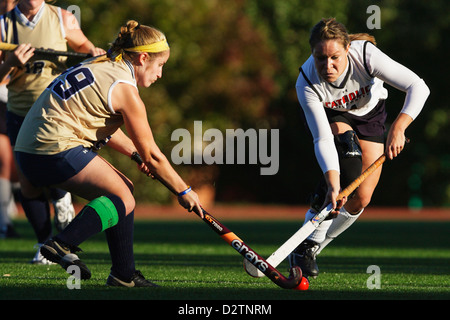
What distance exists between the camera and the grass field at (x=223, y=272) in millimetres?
4398

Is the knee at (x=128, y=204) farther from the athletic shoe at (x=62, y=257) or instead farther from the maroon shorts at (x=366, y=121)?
the maroon shorts at (x=366, y=121)

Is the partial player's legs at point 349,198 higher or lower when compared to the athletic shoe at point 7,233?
higher

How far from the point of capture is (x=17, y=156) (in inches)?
183

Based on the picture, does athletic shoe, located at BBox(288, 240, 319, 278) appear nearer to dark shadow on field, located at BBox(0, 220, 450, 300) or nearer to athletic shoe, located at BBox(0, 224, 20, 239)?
dark shadow on field, located at BBox(0, 220, 450, 300)

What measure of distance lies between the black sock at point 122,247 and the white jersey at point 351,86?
4.42 ft

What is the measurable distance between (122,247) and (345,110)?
195cm

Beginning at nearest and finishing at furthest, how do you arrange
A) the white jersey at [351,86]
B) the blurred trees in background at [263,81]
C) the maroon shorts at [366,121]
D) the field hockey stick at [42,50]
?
the white jersey at [351,86]
the maroon shorts at [366,121]
the field hockey stick at [42,50]
the blurred trees in background at [263,81]

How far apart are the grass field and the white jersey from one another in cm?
98

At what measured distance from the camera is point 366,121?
5879 mm

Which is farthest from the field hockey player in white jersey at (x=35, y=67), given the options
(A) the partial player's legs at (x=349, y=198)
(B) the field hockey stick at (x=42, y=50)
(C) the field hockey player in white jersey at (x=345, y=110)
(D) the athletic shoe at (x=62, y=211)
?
(A) the partial player's legs at (x=349, y=198)

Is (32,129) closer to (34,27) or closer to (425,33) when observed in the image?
(34,27)

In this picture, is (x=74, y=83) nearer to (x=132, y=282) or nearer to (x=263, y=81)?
(x=132, y=282)

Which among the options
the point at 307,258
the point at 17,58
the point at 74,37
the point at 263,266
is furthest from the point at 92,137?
the point at 74,37

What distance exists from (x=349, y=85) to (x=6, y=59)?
7.96 ft
